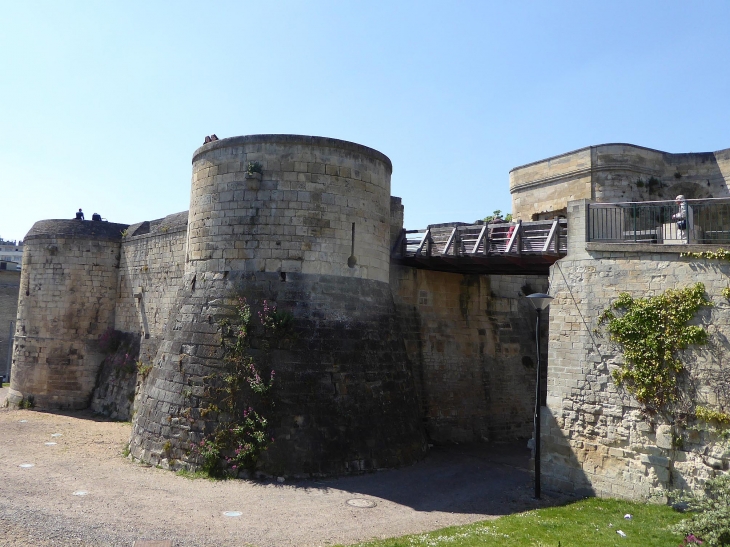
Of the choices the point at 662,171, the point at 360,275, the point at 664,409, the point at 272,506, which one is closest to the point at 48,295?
the point at 360,275

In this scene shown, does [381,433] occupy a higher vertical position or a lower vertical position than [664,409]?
lower

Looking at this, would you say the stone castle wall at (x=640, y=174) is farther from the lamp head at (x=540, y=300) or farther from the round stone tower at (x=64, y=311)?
the round stone tower at (x=64, y=311)

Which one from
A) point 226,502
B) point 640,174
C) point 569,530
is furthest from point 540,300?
point 640,174

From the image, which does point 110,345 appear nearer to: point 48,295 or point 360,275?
point 48,295

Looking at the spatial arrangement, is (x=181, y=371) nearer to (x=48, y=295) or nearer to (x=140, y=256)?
(x=140, y=256)

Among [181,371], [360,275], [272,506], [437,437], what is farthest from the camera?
[437,437]

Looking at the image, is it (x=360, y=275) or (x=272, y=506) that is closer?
(x=272, y=506)

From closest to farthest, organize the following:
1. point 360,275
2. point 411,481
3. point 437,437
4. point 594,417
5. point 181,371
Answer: point 594,417
point 411,481
point 181,371
point 360,275
point 437,437

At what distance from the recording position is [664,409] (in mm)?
Answer: 9062

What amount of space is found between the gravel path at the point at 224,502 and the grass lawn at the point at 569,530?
1.84 ft

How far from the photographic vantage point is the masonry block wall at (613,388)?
8.73 m

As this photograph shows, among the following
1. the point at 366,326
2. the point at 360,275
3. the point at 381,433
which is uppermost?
the point at 360,275

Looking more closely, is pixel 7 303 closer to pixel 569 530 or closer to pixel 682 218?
pixel 569 530

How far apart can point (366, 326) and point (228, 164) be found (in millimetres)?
4524
